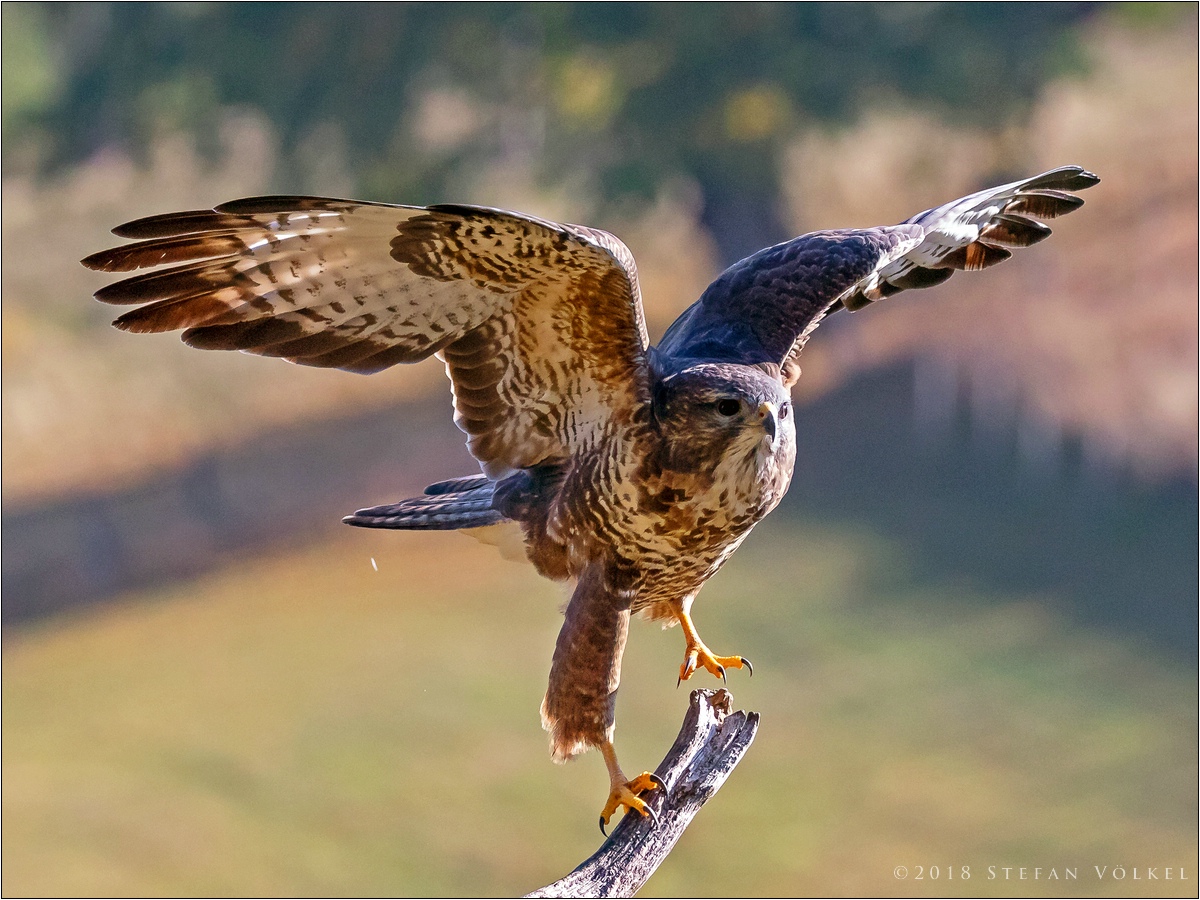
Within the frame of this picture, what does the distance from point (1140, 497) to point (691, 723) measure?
8.31m

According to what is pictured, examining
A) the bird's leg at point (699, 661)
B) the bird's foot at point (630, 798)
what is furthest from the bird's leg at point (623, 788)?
the bird's leg at point (699, 661)

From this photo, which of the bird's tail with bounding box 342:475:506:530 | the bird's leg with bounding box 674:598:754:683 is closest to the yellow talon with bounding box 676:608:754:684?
the bird's leg with bounding box 674:598:754:683

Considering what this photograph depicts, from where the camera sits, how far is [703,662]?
320 cm

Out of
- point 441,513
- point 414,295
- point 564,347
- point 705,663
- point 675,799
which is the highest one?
point 414,295

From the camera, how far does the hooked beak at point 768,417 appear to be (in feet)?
8.06

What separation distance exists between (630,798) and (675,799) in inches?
4.5

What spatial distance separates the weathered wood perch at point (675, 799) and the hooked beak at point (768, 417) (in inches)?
28.4

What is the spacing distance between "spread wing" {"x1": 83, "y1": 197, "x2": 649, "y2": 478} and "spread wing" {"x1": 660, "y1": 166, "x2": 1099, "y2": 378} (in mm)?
286

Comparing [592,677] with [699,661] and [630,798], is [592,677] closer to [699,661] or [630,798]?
[630,798]

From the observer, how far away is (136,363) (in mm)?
10992

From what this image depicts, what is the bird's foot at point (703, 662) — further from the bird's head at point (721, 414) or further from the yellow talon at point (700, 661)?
the bird's head at point (721, 414)

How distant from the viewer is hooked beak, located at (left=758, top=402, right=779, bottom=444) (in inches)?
96.7

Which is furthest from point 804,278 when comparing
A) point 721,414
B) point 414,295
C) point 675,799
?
point 675,799

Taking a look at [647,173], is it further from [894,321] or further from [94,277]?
[94,277]
